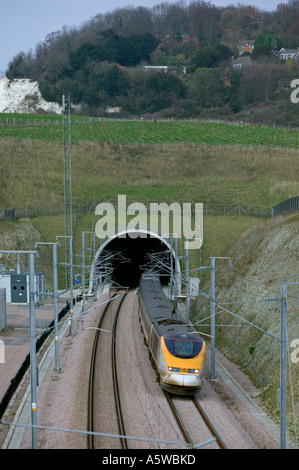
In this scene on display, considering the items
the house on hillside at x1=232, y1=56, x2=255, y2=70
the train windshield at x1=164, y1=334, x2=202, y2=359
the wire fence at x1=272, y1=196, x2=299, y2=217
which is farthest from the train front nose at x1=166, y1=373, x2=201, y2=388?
the house on hillside at x1=232, y1=56, x2=255, y2=70

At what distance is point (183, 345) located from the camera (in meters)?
27.2

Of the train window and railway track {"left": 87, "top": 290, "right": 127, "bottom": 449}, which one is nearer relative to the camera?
railway track {"left": 87, "top": 290, "right": 127, "bottom": 449}

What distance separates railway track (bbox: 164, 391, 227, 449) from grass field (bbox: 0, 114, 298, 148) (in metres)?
79.5

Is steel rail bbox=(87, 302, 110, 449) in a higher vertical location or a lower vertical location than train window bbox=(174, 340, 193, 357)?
lower

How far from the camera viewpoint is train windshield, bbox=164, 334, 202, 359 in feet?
88.4

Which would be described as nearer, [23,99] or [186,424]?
[186,424]

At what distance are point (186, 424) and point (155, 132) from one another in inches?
3608

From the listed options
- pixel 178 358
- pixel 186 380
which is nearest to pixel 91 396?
Answer: pixel 178 358

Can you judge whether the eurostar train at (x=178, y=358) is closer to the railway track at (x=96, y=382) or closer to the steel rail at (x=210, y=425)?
the steel rail at (x=210, y=425)

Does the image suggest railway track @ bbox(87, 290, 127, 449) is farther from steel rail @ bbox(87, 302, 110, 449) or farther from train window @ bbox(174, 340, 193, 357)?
train window @ bbox(174, 340, 193, 357)

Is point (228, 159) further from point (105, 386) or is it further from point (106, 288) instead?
point (105, 386)

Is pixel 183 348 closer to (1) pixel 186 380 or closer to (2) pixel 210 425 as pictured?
(1) pixel 186 380

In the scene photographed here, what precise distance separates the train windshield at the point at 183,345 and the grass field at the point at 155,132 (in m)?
78.0
